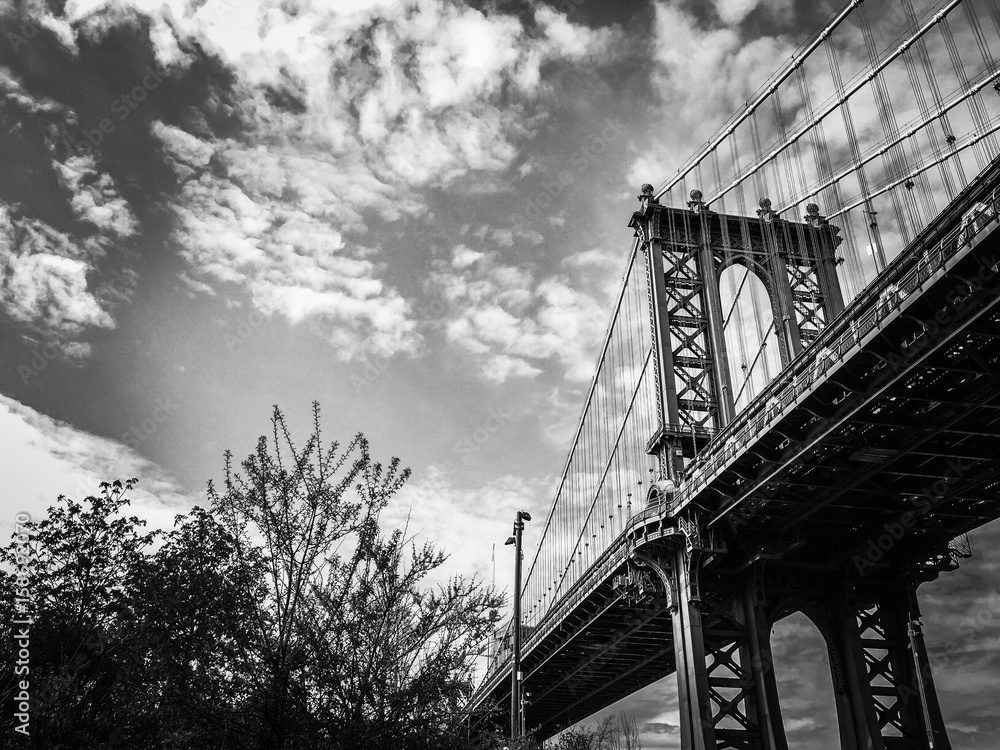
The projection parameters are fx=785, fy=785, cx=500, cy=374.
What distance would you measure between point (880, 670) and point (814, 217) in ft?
69.6

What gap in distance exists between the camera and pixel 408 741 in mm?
9617

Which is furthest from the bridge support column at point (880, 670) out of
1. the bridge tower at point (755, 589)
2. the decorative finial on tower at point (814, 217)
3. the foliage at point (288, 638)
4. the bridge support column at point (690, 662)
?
the foliage at point (288, 638)

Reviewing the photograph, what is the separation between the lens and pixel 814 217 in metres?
39.2

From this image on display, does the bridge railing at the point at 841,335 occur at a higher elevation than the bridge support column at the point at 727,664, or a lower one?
higher

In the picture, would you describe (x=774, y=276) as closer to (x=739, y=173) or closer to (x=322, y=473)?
(x=739, y=173)

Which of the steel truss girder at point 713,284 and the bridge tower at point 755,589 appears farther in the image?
the steel truss girder at point 713,284

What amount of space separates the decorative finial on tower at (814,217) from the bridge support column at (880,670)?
17610 mm

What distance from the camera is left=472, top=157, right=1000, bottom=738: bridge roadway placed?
17767 mm

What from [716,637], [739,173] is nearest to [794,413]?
[716,637]

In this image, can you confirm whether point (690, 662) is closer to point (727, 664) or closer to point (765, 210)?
point (727, 664)

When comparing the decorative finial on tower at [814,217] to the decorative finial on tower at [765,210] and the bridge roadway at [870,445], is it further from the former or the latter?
the bridge roadway at [870,445]

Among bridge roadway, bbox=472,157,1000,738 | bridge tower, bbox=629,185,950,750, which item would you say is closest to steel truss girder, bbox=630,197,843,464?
bridge tower, bbox=629,185,950,750

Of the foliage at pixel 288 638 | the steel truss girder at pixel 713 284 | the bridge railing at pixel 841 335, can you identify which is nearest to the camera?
the foliage at pixel 288 638

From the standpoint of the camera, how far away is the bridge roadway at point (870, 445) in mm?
17767
